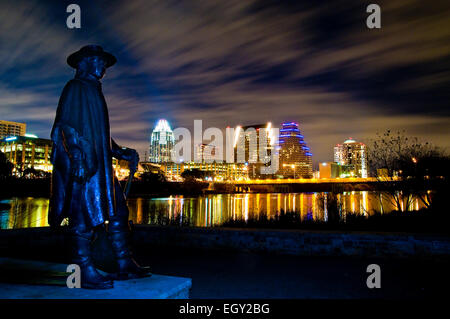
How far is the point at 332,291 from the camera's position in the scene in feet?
16.2

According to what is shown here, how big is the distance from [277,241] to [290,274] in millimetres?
1751

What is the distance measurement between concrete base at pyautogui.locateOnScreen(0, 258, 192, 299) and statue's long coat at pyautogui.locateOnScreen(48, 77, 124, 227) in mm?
628

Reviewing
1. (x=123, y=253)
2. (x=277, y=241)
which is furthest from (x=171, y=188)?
(x=123, y=253)

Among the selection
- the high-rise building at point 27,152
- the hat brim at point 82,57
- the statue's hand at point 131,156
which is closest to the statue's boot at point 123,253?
the statue's hand at point 131,156

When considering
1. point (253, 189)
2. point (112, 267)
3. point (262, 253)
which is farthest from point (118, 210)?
point (253, 189)

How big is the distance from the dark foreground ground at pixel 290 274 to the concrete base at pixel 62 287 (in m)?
1.38

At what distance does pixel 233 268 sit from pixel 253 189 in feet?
302

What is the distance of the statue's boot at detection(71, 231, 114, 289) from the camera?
132 inches

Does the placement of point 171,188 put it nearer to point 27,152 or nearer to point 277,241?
point 277,241

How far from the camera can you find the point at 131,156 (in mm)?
4668

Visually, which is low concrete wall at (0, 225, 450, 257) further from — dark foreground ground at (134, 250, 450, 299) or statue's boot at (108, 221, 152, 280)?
statue's boot at (108, 221, 152, 280)

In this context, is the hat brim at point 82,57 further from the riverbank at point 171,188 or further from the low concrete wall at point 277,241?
the riverbank at point 171,188

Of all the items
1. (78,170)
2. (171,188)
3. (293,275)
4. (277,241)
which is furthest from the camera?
(171,188)

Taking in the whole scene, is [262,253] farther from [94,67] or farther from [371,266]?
[94,67]
